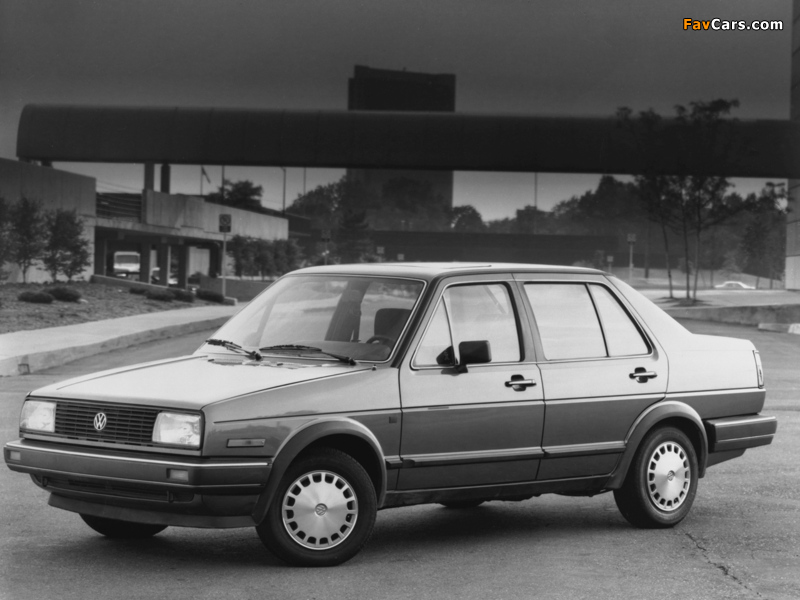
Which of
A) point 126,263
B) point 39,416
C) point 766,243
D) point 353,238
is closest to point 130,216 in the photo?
point 353,238

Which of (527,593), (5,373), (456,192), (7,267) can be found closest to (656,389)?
(527,593)

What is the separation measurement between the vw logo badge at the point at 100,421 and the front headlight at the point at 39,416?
13.1 inches

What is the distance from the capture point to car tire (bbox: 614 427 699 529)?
24.7 feet

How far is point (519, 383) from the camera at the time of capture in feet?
23.2

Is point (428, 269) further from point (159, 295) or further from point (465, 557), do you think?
point (159, 295)

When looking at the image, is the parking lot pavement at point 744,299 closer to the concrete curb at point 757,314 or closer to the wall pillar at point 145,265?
the concrete curb at point 757,314

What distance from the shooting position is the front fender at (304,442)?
6.03 meters

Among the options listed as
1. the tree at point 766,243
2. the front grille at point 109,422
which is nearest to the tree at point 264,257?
the tree at point 766,243

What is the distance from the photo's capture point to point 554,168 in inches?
2199

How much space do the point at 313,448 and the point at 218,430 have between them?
575 mm

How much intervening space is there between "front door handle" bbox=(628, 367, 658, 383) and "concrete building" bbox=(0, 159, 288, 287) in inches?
1582

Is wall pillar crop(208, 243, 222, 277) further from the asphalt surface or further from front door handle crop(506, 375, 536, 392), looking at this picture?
front door handle crop(506, 375, 536, 392)

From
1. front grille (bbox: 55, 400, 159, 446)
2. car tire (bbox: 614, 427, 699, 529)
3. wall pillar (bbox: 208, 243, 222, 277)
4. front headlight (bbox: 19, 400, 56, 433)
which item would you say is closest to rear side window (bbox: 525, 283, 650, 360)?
car tire (bbox: 614, 427, 699, 529)

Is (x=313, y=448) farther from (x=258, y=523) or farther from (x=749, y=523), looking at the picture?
(x=749, y=523)
